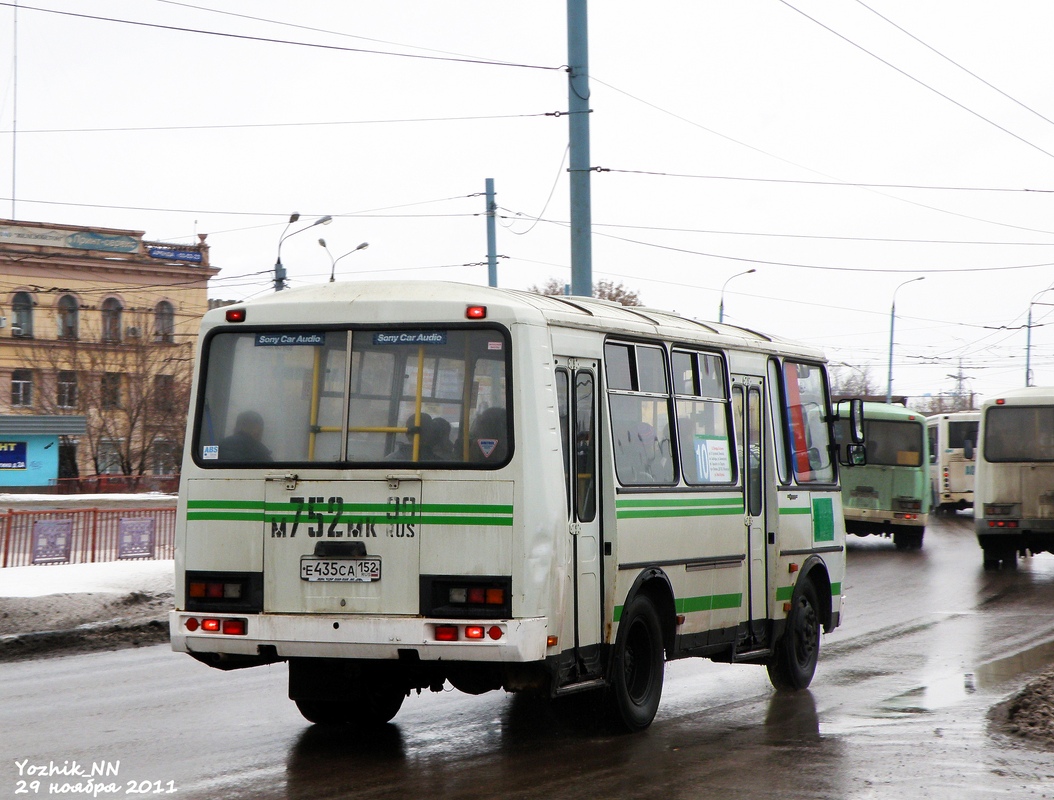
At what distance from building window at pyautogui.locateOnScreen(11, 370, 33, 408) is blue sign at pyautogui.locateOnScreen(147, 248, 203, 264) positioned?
8.16m

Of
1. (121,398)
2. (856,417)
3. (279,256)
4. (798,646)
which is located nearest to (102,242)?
(121,398)

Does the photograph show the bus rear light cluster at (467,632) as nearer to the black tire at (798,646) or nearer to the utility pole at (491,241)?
the black tire at (798,646)

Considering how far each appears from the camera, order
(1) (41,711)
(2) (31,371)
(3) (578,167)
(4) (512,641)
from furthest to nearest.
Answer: (2) (31,371) → (3) (578,167) → (1) (41,711) → (4) (512,641)

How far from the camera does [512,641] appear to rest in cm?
736

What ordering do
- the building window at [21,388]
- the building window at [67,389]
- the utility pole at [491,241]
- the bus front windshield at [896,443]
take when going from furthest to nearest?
the building window at [21,388]
the building window at [67,389]
the bus front windshield at [896,443]
the utility pole at [491,241]

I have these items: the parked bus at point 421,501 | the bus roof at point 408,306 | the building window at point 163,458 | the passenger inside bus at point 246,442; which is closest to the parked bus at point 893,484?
the parked bus at point 421,501

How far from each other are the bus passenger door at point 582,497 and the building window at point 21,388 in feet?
193

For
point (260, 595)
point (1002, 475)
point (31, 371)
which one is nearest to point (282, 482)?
point (260, 595)

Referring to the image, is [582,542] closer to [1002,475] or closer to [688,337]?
[688,337]

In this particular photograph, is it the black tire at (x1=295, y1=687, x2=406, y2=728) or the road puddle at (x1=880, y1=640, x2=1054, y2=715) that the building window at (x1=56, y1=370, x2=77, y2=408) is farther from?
the black tire at (x1=295, y1=687, x2=406, y2=728)

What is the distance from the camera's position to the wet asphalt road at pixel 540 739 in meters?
7.24

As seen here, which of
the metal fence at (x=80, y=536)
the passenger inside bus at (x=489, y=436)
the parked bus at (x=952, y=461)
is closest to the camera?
the passenger inside bus at (x=489, y=436)

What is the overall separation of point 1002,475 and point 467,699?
1594 cm

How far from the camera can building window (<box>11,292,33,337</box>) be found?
64000mm
